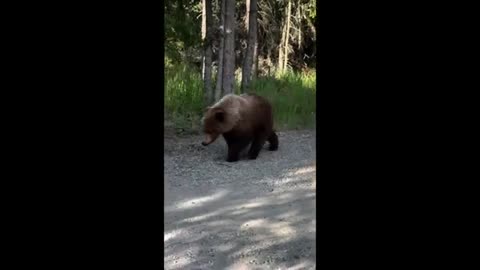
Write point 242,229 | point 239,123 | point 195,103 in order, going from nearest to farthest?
point 242,229 < point 239,123 < point 195,103

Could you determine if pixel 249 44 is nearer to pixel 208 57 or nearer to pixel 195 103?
pixel 208 57

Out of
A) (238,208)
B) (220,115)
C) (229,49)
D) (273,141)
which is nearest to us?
(238,208)

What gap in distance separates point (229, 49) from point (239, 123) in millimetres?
1412

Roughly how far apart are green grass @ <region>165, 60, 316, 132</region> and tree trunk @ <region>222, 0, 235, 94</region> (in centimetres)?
48

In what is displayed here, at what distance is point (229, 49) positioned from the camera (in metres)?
7.53

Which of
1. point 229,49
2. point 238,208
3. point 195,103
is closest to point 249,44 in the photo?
point 195,103

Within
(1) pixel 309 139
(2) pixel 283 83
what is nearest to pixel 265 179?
(1) pixel 309 139

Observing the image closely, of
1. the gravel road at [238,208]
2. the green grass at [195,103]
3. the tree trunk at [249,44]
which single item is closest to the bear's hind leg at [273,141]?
the gravel road at [238,208]

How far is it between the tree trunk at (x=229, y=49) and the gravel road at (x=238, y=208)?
783mm

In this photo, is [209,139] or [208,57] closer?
[209,139]
